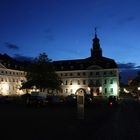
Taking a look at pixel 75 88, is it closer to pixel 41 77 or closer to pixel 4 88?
pixel 4 88

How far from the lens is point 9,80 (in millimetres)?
122875

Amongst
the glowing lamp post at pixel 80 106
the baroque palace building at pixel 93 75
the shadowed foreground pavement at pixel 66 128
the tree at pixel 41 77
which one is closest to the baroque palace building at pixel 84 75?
the baroque palace building at pixel 93 75

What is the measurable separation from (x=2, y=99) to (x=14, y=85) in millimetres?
64430

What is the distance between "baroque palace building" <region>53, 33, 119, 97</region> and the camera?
383ft

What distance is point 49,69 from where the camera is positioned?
298ft

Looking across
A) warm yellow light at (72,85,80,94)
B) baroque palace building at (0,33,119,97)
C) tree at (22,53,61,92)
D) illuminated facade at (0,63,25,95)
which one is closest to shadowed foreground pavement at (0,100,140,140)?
tree at (22,53,61,92)

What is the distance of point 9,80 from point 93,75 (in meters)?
34.5

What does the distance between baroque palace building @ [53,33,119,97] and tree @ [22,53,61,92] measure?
2796 centimetres

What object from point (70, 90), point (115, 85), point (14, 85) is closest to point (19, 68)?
point (14, 85)

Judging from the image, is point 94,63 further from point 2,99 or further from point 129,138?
point 129,138

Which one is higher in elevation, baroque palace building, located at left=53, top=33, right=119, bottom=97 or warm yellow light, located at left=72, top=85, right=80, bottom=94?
baroque palace building, located at left=53, top=33, right=119, bottom=97

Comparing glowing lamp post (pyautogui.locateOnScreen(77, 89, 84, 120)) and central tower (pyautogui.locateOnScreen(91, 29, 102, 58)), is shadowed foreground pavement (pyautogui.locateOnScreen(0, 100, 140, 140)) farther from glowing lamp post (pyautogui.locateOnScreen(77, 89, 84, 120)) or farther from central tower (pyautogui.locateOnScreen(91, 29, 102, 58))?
central tower (pyautogui.locateOnScreen(91, 29, 102, 58))

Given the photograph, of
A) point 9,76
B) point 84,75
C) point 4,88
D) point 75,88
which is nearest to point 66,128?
point 4,88

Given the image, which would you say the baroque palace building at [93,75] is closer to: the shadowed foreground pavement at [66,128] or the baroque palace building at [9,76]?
the baroque palace building at [9,76]
